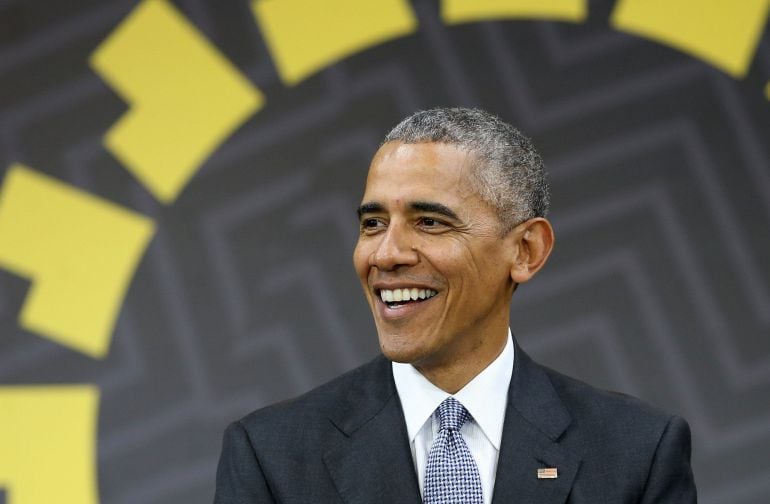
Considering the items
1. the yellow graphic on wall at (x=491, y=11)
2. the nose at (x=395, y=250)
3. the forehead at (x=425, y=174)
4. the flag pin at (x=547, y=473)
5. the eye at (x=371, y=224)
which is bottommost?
the flag pin at (x=547, y=473)

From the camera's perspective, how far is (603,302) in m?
3.13

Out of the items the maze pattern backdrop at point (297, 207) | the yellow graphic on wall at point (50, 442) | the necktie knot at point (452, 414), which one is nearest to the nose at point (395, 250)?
the necktie knot at point (452, 414)

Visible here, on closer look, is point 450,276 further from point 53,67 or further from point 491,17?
point 53,67

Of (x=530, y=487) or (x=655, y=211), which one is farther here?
(x=655, y=211)

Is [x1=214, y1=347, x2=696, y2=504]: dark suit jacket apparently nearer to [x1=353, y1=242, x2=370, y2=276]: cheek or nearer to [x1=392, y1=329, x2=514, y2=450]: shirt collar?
[x1=392, y1=329, x2=514, y2=450]: shirt collar

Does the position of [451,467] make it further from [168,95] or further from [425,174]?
[168,95]

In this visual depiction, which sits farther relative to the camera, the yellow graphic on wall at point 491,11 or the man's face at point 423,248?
the yellow graphic on wall at point 491,11

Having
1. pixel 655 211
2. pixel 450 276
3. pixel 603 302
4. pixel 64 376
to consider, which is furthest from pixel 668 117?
pixel 64 376

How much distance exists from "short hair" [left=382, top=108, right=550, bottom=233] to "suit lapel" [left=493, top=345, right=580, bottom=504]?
0.89ft

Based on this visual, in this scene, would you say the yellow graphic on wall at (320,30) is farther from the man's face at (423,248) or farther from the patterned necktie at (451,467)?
the patterned necktie at (451,467)

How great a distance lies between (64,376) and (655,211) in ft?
5.27

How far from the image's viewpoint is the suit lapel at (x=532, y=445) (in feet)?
6.00

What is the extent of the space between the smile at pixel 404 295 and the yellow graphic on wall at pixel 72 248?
1.45 metres

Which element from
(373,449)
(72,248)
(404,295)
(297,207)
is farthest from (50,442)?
(404,295)
